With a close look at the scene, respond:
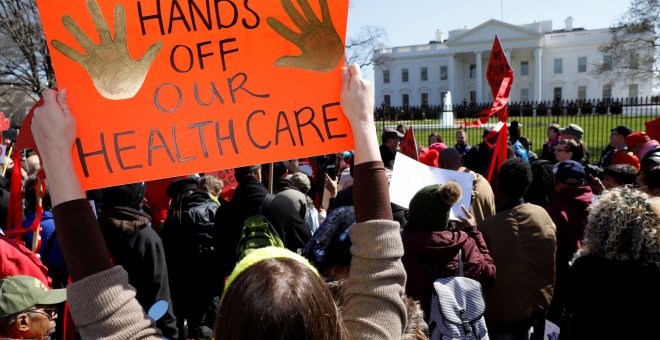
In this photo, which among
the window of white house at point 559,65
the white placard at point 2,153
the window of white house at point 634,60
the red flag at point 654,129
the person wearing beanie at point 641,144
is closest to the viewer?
the white placard at point 2,153

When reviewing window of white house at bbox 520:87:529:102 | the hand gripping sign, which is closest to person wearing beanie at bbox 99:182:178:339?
the hand gripping sign

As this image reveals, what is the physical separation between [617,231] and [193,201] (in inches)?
123

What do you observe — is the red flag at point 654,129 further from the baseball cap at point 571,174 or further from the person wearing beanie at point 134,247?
the person wearing beanie at point 134,247

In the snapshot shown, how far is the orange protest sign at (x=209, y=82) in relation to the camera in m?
1.89

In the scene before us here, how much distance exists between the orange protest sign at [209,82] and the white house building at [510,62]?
70.8 meters

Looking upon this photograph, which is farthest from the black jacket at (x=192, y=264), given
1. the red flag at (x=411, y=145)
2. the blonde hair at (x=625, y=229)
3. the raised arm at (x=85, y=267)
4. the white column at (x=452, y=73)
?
the white column at (x=452, y=73)

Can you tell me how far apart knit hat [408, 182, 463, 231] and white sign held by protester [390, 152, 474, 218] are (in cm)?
96

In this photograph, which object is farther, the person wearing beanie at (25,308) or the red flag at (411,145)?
the red flag at (411,145)

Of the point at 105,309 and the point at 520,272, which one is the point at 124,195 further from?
the point at 520,272

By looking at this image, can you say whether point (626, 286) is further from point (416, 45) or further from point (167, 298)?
point (416, 45)

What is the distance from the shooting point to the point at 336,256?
6.77ft

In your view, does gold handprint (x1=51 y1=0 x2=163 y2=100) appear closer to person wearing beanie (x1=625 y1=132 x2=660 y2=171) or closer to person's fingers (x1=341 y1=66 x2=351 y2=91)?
person's fingers (x1=341 y1=66 x2=351 y2=91)

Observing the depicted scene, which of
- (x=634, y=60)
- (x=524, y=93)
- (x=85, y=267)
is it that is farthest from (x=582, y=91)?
(x=85, y=267)

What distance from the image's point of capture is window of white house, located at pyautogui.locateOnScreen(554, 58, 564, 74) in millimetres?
76188
